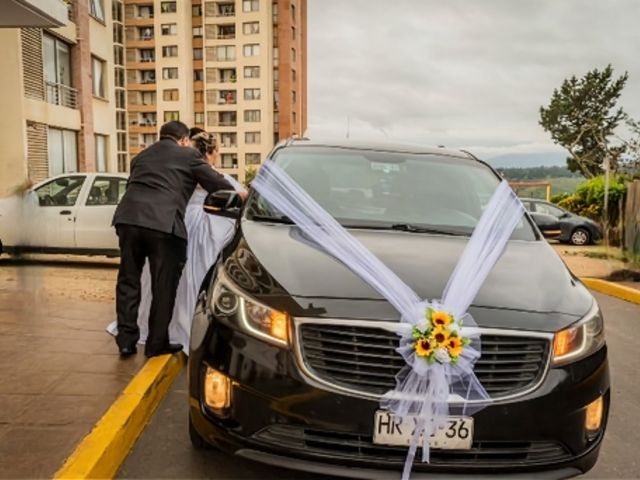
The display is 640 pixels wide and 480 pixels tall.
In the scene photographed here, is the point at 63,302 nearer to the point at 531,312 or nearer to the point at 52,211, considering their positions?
the point at 52,211

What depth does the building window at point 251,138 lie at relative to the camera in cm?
6366

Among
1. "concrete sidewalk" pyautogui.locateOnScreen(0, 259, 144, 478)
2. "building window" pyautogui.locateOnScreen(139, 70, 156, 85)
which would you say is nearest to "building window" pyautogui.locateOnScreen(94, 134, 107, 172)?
"concrete sidewalk" pyautogui.locateOnScreen(0, 259, 144, 478)

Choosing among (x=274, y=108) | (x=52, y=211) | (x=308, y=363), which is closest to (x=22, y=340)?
(x=308, y=363)

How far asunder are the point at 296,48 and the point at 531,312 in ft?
213

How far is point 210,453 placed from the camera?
3.16 m

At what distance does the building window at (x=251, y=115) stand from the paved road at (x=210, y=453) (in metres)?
60.5

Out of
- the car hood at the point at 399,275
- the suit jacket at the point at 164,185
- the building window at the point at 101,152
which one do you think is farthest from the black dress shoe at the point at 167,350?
the building window at the point at 101,152

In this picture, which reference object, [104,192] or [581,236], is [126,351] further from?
[581,236]

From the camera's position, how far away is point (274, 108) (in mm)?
62906

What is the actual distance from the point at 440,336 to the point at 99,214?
8504 mm

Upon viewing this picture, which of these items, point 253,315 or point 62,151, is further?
point 62,151

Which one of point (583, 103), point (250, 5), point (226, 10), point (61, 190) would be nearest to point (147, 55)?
point (226, 10)

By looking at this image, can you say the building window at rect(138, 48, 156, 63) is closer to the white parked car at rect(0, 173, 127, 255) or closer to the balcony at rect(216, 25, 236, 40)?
the balcony at rect(216, 25, 236, 40)

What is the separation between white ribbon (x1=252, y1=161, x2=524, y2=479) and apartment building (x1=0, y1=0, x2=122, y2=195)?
515 inches
